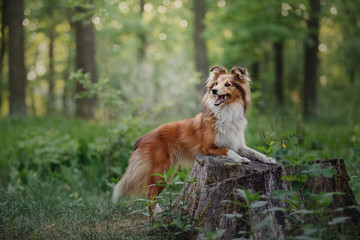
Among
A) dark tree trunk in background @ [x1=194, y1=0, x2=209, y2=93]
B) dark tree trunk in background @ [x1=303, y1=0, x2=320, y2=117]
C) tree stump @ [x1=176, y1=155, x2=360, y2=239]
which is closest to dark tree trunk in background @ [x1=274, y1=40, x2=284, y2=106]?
dark tree trunk in background @ [x1=303, y1=0, x2=320, y2=117]

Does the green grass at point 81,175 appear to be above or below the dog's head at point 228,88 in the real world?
below

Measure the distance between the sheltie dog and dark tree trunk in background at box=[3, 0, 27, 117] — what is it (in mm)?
9018

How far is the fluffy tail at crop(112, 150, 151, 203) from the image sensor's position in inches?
158

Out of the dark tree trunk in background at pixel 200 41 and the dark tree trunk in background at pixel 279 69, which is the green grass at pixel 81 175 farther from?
the dark tree trunk in background at pixel 279 69

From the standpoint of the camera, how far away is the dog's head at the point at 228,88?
4.05 metres

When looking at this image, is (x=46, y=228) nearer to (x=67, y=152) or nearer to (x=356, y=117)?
(x=67, y=152)

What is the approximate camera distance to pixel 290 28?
1455 centimetres

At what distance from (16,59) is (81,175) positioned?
780cm

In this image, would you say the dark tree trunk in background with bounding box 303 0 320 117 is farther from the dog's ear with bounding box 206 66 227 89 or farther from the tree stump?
the tree stump

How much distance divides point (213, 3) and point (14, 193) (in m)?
14.0

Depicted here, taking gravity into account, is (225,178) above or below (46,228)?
above

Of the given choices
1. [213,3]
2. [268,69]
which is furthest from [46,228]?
[268,69]

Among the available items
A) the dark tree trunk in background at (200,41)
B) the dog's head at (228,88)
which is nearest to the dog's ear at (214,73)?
the dog's head at (228,88)

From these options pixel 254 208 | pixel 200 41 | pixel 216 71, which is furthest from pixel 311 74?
pixel 254 208
